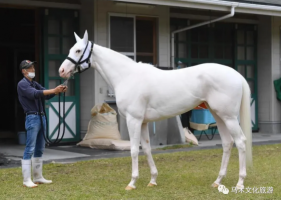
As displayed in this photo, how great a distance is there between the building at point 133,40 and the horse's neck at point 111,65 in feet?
16.3

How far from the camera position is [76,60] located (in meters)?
7.05

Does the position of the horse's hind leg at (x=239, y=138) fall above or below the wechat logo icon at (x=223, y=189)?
above

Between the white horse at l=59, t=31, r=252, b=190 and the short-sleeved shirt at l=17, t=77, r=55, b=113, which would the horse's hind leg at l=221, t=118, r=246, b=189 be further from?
the short-sleeved shirt at l=17, t=77, r=55, b=113

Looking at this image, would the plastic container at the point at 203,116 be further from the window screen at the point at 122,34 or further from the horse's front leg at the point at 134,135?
the horse's front leg at the point at 134,135

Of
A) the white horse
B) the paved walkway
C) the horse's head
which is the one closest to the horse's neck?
the white horse

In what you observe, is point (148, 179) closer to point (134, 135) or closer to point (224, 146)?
point (134, 135)

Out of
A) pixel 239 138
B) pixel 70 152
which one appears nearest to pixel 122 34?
pixel 70 152

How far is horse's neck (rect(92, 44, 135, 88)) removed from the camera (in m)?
7.13

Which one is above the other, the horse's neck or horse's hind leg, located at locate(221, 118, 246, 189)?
the horse's neck

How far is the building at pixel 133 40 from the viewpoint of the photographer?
42.1 feet

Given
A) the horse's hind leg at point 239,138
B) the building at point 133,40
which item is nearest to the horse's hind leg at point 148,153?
the horse's hind leg at point 239,138

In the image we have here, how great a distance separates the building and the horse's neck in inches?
195

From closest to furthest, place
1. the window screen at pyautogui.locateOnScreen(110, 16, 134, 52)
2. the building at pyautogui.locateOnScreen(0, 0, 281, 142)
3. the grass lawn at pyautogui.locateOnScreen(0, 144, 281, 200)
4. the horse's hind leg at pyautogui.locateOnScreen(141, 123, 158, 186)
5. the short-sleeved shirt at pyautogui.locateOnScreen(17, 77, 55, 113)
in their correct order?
the grass lawn at pyautogui.locateOnScreen(0, 144, 281, 200), the short-sleeved shirt at pyautogui.locateOnScreen(17, 77, 55, 113), the horse's hind leg at pyautogui.locateOnScreen(141, 123, 158, 186), the building at pyautogui.locateOnScreen(0, 0, 281, 142), the window screen at pyautogui.locateOnScreen(110, 16, 134, 52)

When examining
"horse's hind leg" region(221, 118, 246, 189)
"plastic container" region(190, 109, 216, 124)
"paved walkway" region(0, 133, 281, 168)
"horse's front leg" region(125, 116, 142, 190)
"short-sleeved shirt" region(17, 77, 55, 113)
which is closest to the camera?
"horse's hind leg" region(221, 118, 246, 189)
